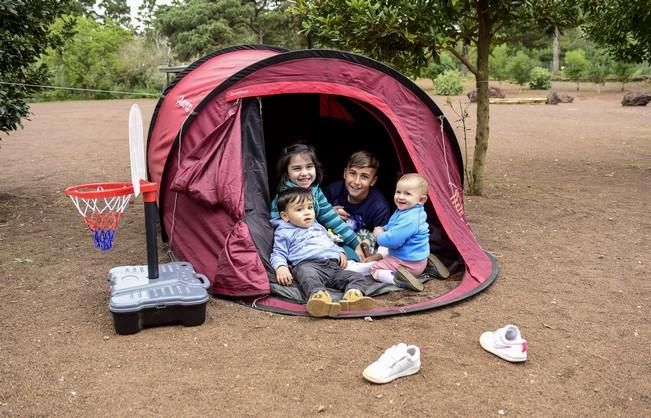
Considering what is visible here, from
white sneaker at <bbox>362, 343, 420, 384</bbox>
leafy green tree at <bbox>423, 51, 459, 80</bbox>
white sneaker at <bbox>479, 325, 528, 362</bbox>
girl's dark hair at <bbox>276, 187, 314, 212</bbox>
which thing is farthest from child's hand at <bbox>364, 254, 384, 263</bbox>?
leafy green tree at <bbox>423, 51, 459, 80</bbox>

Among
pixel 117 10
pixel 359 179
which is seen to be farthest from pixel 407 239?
pixel 117 10

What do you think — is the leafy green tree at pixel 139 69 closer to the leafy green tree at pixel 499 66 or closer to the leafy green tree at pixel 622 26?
the leafy green tree at pixel 499 66

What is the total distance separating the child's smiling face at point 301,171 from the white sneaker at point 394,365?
6.20 ft

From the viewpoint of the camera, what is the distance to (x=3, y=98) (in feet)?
19.7

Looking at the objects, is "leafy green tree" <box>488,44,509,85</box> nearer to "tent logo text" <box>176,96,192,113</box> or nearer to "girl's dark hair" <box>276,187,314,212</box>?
"tent logo text" <box>176,96,192,113</box>

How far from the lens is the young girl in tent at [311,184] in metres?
4.78

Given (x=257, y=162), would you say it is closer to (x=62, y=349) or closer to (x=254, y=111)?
(x=254, y=111)

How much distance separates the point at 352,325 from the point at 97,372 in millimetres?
1466

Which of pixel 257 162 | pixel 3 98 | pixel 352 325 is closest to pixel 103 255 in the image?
pixel 257 162

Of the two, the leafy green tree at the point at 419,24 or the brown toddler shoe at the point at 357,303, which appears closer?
the brown toddler shoe at the point at 357,303

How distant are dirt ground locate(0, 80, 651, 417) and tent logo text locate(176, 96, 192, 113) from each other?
1.31 meters

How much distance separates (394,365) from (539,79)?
27751mm

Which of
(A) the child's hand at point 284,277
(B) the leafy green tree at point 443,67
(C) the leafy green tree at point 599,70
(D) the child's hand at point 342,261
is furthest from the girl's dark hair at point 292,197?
(B) the leafy green tree at point 443,67

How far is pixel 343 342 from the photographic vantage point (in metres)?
3.50
